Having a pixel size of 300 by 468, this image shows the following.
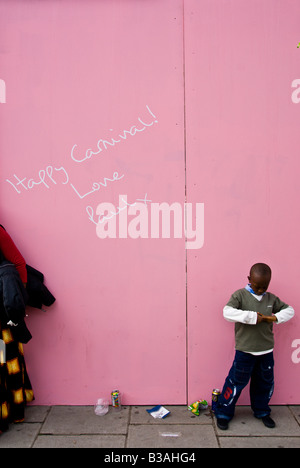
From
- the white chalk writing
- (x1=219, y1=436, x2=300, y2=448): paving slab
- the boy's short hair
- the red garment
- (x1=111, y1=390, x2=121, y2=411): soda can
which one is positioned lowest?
(x1=219, y1=436, x2=300, y2=448): paving slab

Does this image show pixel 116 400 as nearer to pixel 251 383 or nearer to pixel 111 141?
pixel 251 383

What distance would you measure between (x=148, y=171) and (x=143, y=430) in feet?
6.65

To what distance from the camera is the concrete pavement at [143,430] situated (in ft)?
8.70

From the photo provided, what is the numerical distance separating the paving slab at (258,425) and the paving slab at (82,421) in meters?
0.77

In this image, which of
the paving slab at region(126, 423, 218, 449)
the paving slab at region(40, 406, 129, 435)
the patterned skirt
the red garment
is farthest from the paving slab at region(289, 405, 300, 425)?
the red garment

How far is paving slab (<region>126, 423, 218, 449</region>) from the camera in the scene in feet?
8.63

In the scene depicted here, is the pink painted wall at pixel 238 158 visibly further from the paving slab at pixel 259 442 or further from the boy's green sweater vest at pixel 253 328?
the paving slab at pixel 259 442

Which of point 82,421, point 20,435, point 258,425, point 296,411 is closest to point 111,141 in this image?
point 82,421

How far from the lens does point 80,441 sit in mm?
2689

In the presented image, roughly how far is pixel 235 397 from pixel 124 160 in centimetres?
208

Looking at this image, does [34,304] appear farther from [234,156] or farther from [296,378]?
[296,378]

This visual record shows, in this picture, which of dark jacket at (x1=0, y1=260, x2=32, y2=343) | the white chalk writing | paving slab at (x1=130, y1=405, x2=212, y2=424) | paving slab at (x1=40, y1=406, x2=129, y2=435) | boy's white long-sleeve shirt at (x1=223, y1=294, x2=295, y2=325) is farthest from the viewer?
the white chalk writing

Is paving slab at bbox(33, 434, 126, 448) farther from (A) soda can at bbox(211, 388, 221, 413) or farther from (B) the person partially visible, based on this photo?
(A) soda can at bbox(211, 388, 221, 413)

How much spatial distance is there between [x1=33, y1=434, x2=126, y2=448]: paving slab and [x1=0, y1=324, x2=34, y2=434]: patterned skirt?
296mm
